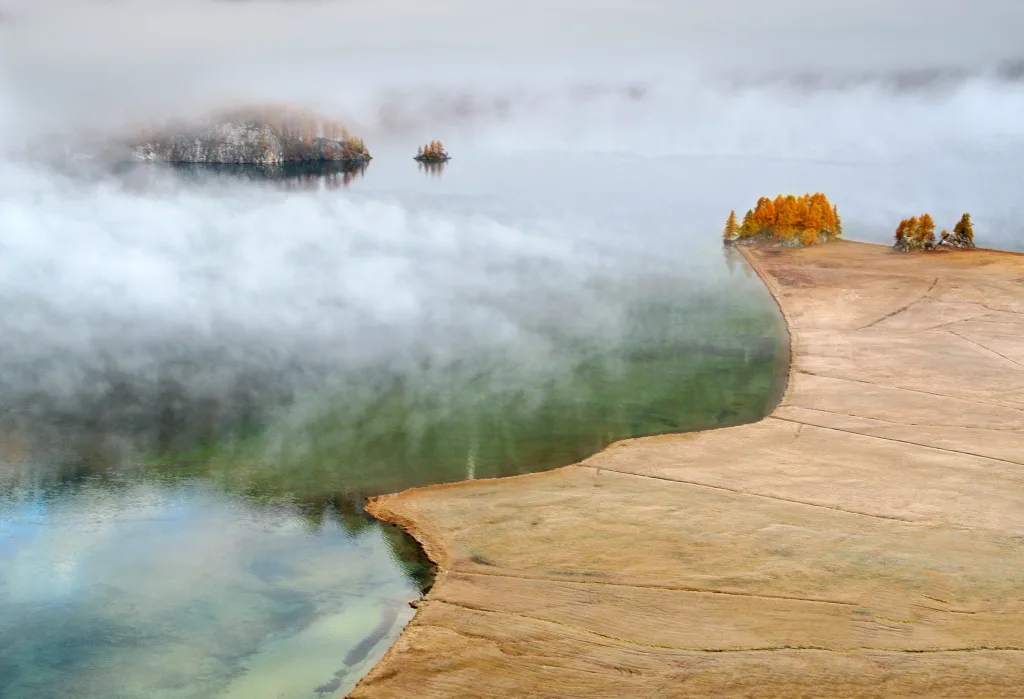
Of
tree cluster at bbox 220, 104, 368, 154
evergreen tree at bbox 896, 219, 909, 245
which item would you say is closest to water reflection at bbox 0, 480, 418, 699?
evergreen tree at bbox 896, 219, 909, 245

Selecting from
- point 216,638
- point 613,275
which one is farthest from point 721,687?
point 613,275

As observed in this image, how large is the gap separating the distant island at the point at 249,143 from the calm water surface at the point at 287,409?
297ft

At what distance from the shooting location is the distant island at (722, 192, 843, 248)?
3305 inches

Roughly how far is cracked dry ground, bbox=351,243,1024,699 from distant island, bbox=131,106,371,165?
5706 inches

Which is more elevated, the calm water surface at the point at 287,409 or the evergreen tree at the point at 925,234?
the evergreen tree at the point at 925,234

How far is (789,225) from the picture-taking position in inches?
3332

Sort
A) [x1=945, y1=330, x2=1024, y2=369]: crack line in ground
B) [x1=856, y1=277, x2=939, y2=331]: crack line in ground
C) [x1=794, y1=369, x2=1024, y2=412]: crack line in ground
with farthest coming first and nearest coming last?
[x1=856, y1=277, x2=939, y2=331]: crack line in ground < [x1=945, y1=330, x2=1024, y2=369]: crack line in ground < [x1=794, y1=369, x2=1024, y2=412]: crack line in ground

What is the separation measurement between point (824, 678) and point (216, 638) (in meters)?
14.9

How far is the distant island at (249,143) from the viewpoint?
173500 millimetres

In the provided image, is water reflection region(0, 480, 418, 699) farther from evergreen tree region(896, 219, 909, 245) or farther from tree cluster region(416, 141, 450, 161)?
tree cluster region(416, 141, 450, 161)

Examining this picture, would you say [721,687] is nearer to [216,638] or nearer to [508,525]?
[508,525]

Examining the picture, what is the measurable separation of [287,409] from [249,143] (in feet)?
478

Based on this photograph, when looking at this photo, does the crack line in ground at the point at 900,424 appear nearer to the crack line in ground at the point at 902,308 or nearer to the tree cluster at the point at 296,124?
the crack line in ground at the point at 902,308

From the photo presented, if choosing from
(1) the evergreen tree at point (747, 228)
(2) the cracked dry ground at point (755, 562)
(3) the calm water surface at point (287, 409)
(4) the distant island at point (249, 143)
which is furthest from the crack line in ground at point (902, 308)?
(4) the distant island at point (249, 143)
